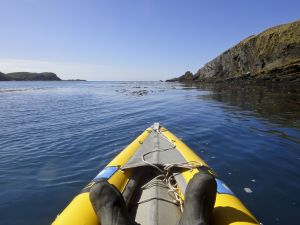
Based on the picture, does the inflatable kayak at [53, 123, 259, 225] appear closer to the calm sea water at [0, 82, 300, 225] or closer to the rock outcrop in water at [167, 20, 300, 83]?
the calm sea water at [0, 82, 300, 225]

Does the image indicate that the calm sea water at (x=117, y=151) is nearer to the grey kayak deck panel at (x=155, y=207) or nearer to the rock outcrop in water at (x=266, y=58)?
the grey kayak deck panel at (x=155, y=207)

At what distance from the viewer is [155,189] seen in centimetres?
471

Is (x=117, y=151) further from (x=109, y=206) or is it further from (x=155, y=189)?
(x=109, y=206)

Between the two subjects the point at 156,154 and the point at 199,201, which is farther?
the point at 156,154

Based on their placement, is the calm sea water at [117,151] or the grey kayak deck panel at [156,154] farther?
the calm sea water at [117,151]

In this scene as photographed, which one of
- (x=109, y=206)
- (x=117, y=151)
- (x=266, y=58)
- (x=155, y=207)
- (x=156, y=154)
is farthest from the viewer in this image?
(x=266, y=58)

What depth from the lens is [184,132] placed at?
12.8 meters

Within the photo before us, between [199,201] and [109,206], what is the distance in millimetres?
1199

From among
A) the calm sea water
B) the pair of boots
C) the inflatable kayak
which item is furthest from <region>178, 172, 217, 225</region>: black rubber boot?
the calm sea water

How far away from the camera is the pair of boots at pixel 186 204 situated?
3428 millimetres

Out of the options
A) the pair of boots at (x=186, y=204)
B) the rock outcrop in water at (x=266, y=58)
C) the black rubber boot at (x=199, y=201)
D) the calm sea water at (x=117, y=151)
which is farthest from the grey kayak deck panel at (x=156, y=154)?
the rock outcrop in water at (x=266, y=58)

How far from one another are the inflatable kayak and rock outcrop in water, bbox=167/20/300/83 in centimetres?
3854

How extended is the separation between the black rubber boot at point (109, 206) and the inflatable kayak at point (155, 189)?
270 mm

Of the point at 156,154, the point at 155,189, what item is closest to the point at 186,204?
the point at 155,189
